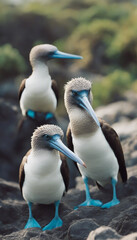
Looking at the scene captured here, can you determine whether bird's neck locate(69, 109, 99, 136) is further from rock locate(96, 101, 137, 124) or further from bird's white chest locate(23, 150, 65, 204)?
rock locate(96, 101, 137, 124)

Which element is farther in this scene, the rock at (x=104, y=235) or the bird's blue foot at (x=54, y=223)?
the bird's blue foot at (x=54, y=223)

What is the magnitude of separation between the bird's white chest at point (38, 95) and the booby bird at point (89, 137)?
1.67 meters

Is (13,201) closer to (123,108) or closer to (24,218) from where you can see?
(24,218)

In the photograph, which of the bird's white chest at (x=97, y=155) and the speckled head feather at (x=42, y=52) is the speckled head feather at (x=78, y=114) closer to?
the bird's white chest at (x=97, y=155)

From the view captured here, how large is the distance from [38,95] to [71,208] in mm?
2127

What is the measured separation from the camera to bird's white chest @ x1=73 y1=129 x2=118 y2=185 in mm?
4891

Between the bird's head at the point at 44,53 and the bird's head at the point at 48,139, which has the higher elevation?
the bird's head at the point at 44,53

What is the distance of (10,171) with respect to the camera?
8.58 meters

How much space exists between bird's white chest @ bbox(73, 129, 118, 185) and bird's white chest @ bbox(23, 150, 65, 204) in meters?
0.34

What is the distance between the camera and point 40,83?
6.61 meters

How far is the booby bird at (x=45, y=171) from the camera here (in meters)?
4.62

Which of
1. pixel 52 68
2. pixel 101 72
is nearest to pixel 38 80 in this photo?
pixel 52 68

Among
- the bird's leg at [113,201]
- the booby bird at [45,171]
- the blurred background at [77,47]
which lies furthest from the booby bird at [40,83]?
the blurred background at [77,47]

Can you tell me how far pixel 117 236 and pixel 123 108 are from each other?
6.71m
